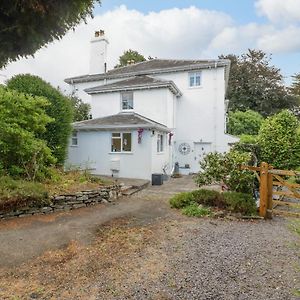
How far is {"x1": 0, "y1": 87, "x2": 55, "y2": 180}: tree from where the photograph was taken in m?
9.25

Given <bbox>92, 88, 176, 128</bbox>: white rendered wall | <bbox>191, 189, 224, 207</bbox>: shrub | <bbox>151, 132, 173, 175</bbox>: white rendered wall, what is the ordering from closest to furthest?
<bbox>191, 189, 224, 207</bbox>: shrub, <bbox>151, 132, 173, 175</bbox>: white rendered wall, <bbox>92, 88, 176, 128</bbox>: white rendered wall

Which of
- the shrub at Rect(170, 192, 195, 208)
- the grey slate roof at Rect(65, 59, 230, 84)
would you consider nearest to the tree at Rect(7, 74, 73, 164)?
the shrub at Rect(170, 192, 195, 208)

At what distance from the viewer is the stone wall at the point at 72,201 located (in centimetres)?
808

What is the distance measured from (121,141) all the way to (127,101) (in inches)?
178

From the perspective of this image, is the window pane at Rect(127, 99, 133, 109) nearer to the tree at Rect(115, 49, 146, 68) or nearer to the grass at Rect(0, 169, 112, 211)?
the grass at Rect(0, 169, 112, 211)

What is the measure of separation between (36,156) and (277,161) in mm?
9717

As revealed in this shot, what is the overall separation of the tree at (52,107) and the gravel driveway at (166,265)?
749 cm

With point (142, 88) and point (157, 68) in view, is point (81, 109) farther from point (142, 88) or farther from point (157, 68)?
point (157, 68)

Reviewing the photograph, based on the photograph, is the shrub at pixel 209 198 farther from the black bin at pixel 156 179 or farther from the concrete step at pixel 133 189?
the black bin at pixel 156 179

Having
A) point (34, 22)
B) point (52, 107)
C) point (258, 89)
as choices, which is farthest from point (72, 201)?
point (258, 89)

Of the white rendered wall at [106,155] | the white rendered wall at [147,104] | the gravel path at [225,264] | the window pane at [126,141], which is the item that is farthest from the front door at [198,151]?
the gravel path at [225,264]

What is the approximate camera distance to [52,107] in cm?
1348

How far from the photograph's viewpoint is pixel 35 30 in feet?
8.54

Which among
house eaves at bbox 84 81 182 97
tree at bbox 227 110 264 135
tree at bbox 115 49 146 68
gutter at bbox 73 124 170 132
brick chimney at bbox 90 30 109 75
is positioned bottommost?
gutter at bbox 73 124 170 132
